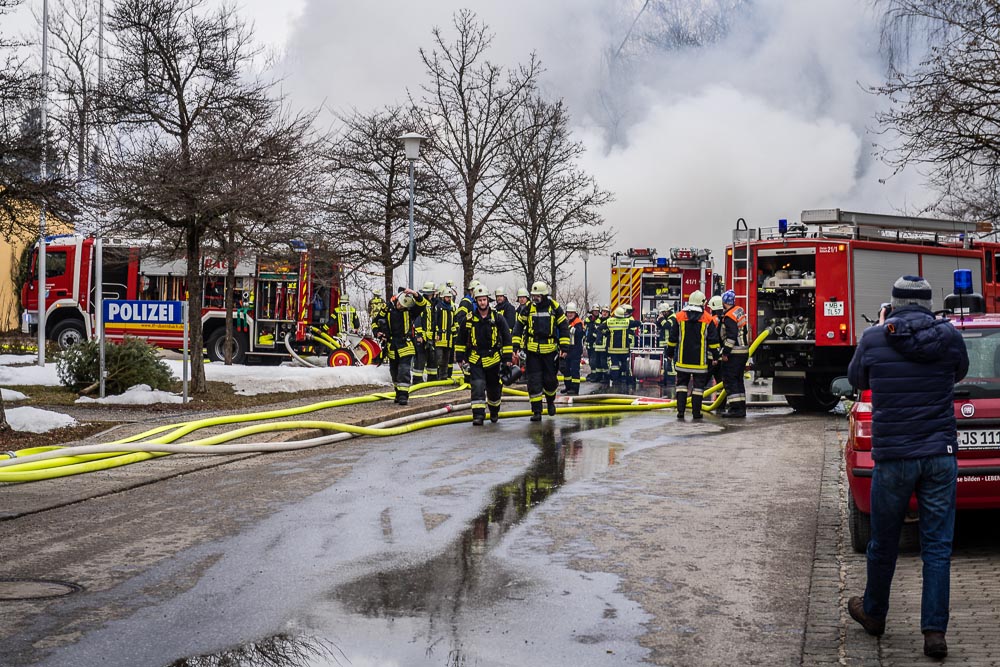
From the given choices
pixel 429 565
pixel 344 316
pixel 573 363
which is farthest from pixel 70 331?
pixel 429 565

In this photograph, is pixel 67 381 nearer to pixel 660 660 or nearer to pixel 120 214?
pixel 120 214

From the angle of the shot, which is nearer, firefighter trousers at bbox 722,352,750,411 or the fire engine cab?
firefighter trousers at bbox 722,352,750,411

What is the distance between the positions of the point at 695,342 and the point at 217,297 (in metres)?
16.0

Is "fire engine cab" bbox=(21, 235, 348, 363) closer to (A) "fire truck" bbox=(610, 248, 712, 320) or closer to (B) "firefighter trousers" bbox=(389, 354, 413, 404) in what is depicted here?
(A) "fire truck" bbox=(610, 248, 712, 320)

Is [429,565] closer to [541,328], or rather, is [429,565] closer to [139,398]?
[541,328]

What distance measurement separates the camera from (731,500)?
32.2ft

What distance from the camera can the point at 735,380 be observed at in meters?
18.0

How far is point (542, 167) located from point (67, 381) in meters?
19.3

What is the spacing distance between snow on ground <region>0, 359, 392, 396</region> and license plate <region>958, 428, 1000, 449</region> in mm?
15879

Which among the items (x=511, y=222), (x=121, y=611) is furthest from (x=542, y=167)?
(x=121, y=611)

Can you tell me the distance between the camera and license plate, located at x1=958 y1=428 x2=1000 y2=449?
7.25m

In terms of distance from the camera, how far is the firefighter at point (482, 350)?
1625 centimetres

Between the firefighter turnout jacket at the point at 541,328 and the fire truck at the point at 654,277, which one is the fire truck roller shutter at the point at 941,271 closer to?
the firefighter turnout jacket at the point at 541,328

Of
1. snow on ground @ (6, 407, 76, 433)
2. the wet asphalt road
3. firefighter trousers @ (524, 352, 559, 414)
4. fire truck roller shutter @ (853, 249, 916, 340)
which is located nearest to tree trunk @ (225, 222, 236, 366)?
firefighter trousers @ (524, 352, 559, 414)
